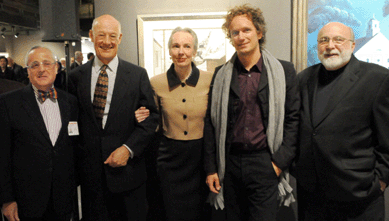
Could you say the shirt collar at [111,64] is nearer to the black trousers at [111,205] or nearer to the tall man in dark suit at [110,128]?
the tall man in dark suit at [110,128]

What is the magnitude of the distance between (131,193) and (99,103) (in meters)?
0.73

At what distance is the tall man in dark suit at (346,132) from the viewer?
5.59ft

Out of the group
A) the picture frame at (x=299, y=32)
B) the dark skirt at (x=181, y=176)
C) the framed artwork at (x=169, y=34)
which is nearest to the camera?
the dark skirt at (x=181, y=176)

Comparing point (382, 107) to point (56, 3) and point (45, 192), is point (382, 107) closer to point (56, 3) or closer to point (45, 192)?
point (45, 192)

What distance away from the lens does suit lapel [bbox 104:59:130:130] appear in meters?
1.96

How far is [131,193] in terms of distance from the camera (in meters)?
2.09

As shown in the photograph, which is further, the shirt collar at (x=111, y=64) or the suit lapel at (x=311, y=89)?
the shirt collar at (x=111, y=64)

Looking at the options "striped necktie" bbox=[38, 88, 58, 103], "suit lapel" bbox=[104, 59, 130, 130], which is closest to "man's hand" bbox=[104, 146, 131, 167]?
"suit lapel" bbox=[104, 59, 130, 130]

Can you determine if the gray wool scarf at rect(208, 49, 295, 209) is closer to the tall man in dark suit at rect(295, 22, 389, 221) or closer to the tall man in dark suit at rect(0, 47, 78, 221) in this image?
the tall man in dark suit at rect(295, 22, 389, 221)

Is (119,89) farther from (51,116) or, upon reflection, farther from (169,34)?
(169,34)

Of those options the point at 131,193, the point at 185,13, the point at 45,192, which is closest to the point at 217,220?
the point at 131,193

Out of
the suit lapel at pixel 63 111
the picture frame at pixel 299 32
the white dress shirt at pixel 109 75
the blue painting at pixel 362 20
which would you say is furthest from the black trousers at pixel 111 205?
the blue painting at pixel 362 20

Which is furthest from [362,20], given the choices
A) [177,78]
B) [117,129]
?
[117,129]

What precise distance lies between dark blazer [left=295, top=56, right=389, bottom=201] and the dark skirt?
893mm
